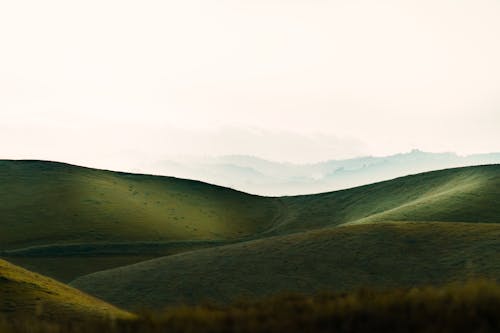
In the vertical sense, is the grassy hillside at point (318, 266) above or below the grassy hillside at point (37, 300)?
below

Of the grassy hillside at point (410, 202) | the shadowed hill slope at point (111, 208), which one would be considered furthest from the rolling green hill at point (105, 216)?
the grassy hillside at point (410, 202)

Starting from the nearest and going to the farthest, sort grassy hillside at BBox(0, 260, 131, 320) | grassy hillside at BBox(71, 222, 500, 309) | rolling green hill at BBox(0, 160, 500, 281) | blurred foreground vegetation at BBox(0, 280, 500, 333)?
blurred foreground vegetation at BBox(0, 280, 500, 333)
grassy hillside at BBox(0, 260, 131, 320)
grassy hillside at BBox(71, 222, 500, 309)
rolling green hill at BBox(0, 160, 500, 281)

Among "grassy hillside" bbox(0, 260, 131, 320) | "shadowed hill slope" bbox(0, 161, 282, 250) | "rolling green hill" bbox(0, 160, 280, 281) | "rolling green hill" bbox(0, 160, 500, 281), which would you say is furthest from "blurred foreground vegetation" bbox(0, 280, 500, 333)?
"shadowed hill slope" bbox(0, 161, 282, 250)

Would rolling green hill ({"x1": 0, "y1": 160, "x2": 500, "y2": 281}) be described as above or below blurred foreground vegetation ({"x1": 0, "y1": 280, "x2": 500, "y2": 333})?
above

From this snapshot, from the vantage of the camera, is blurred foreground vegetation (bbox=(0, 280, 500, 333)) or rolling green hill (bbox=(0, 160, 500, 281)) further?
rolling green hill (bbox=(0, 160, 500, 281))

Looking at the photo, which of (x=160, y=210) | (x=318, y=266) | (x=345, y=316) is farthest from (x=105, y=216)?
(x=345, y=316)

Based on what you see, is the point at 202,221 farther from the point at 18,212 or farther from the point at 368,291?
the point at 368,291

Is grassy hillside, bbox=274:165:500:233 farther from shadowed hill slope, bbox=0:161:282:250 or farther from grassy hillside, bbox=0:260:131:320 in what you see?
grassy hillside, bbox=0:260:131:320

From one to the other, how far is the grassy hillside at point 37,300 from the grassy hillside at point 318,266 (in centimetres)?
1927

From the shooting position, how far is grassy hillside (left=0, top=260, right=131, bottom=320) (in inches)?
1144

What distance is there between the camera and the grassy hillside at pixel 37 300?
95.3 feet

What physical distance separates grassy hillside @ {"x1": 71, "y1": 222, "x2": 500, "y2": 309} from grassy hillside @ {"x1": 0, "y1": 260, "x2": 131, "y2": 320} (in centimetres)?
1927

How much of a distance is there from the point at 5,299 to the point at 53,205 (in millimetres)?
102072

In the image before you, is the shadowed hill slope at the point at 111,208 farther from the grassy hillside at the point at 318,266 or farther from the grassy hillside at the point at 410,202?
the grassy hillside at the point at 318,266
